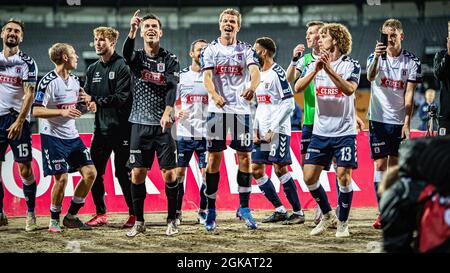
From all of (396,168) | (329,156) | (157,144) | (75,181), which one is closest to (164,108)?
(157,144)

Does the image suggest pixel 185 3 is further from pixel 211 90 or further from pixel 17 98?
pixel 211 90

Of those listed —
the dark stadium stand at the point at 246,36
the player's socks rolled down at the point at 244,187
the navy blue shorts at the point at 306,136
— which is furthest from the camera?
the dark stadium stand at the point at 246,36

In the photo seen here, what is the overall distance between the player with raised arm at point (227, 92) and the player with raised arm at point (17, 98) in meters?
1.94

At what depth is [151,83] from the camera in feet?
21.2

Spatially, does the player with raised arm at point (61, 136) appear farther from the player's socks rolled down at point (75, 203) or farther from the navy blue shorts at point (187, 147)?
the navy blue shorts at point (187, 147)

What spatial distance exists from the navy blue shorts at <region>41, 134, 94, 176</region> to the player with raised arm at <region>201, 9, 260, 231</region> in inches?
52.4

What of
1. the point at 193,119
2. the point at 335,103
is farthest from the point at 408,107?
the point at 193,119

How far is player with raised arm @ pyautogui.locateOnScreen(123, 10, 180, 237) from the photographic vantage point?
20.8 ft

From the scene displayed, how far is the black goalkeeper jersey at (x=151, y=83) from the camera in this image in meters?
6.40

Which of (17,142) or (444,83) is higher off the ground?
(444,83)

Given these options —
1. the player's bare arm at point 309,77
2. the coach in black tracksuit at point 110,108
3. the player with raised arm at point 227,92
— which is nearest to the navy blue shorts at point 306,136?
the player with raised arm at point 227,92

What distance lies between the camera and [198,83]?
7770 millimetres

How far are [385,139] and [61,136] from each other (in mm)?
3297
